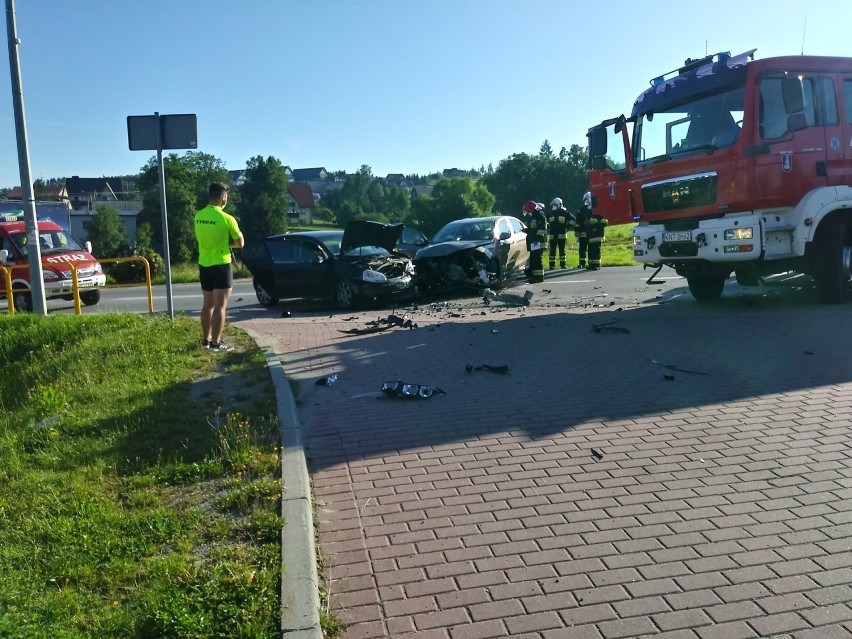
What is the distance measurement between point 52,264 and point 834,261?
1518 cm

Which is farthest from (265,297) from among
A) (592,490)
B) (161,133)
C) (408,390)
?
(592,490)

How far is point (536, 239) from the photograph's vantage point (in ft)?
54.1

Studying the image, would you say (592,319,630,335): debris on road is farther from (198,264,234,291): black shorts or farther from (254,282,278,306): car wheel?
(254,282,278,306): car wheel

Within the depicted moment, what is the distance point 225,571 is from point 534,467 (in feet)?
7.16

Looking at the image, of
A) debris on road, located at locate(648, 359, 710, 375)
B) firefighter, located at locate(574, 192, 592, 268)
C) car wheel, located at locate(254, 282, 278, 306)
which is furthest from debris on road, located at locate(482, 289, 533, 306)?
firefighter, located at locate(574, 192, 592, 268)

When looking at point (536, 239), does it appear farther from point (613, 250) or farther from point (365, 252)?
point (613, 250)

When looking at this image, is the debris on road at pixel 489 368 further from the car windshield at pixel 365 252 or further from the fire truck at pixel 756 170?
the car windshield at pixel 365 252

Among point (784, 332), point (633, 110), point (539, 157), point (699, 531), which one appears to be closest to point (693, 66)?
point (633, 110)

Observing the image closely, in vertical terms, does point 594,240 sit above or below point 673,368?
above

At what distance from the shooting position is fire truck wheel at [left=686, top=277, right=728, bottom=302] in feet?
40.7

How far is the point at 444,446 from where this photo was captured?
548 cm

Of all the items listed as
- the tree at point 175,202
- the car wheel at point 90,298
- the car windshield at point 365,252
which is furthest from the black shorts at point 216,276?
the tree at point 175,202

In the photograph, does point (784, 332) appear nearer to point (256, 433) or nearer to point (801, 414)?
point (801, 414)

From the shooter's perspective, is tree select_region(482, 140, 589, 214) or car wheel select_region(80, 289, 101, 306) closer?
car wheel select_region(80, 289, 101, 306)
